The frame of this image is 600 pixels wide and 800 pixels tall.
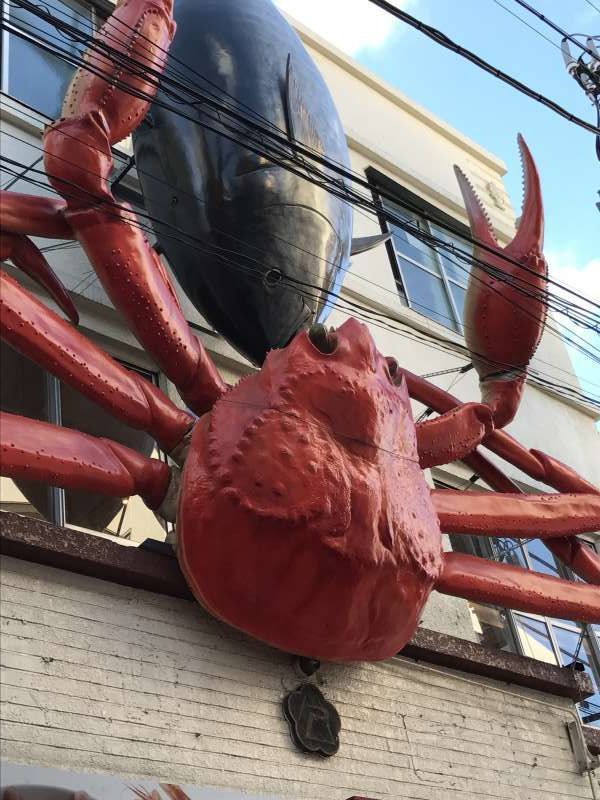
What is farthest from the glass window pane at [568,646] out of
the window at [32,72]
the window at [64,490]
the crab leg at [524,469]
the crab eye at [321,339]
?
the window at [32,72]

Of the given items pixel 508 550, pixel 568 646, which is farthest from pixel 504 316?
pixel 568 646

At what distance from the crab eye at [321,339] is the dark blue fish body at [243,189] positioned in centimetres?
79

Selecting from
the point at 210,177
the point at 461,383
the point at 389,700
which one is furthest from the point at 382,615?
the point at 461,383

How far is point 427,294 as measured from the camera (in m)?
10.9

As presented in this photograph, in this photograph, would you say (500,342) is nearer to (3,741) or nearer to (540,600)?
(540,600)

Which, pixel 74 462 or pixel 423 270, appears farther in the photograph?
pixel 423 270

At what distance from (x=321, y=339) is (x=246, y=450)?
29.8 inches

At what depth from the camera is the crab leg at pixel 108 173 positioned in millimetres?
5004

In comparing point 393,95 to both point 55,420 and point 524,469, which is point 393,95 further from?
point 55,420

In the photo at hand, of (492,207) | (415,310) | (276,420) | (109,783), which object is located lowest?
(109,783)

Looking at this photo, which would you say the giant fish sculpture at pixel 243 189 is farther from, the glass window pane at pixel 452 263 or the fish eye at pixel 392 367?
the glass window pane at pixel 452 263

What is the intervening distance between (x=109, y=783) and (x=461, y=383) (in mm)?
6518

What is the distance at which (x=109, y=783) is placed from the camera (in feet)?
13.1

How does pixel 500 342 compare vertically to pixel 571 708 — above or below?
above
